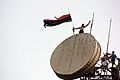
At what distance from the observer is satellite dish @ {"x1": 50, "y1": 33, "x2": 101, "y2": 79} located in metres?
1.08

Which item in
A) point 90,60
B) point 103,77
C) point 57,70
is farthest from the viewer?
point 103,77

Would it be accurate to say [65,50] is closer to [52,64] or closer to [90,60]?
[52,64]

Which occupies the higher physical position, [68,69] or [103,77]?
[68,69]

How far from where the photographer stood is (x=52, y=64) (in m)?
1.28

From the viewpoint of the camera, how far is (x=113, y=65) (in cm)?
150

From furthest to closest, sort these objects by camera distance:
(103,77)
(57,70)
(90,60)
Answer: (103,77) < (57,70) < (90,60)

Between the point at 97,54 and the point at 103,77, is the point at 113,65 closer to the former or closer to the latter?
the point at 103,77

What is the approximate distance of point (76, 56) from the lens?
119cm

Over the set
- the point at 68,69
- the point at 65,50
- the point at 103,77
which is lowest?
the point at 103,77

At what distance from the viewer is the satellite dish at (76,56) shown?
1.08m

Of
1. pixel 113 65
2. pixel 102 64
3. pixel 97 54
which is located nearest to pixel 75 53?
pixel 97 54

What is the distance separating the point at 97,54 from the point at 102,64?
1.21ft

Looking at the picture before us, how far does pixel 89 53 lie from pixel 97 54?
0.15 feet

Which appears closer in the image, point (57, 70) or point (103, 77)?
point (57, 70)
